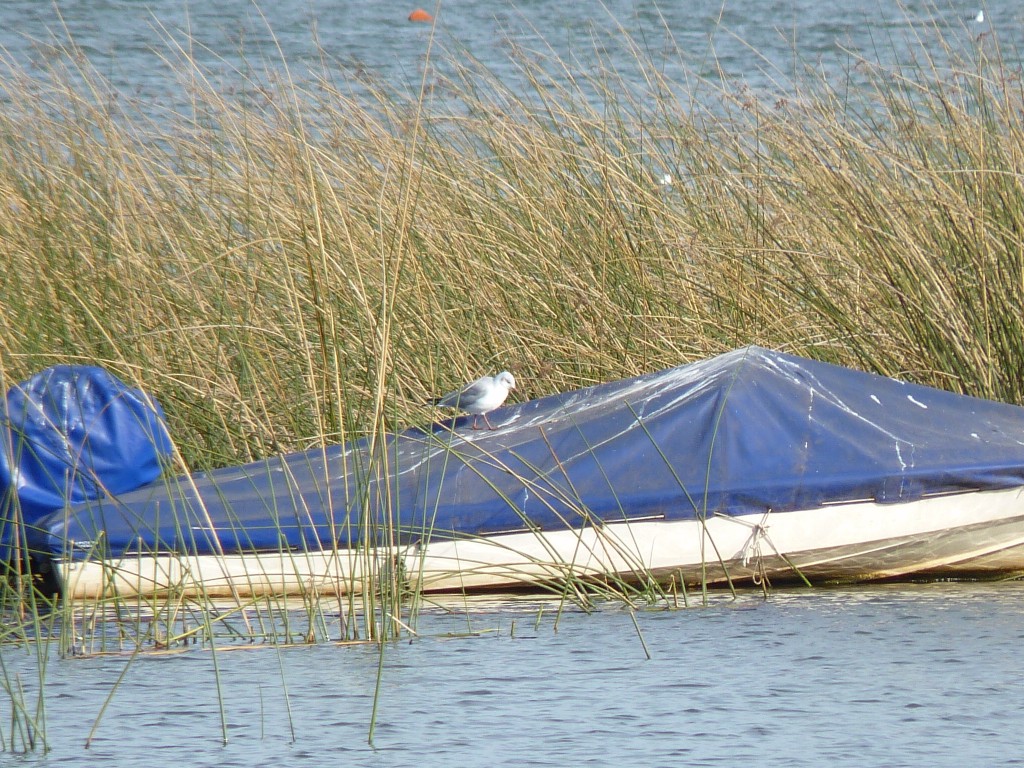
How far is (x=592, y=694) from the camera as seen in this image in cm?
398

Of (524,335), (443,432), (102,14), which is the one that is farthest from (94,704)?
(102,14)

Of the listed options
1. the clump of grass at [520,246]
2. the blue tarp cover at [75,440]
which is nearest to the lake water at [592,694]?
the blue tarp cover at [75,440]

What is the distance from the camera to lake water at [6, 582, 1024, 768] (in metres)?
3.59

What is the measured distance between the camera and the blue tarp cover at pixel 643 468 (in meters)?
4.89

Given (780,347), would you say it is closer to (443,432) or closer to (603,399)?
(603,399)

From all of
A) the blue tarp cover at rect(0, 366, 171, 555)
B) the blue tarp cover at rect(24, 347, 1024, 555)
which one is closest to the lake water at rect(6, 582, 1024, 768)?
the blue tarp cover at rect(24, 347, 1024, 555)

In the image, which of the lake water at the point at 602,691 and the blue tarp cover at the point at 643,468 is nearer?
the lake water at the point at 602,691

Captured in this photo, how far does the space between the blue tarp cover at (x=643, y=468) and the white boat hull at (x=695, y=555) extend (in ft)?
0.14

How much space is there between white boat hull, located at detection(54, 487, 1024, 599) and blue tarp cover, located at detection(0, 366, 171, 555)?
1.19ft

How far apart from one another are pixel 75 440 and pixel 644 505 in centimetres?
167

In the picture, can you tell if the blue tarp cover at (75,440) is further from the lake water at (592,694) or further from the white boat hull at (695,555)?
the lake water at (592,694)

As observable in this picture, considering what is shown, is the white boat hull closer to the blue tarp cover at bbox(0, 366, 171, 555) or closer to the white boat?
the white boat

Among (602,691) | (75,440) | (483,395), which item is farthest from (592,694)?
(75,440)

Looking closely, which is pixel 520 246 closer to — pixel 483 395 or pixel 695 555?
pixel 483 395
